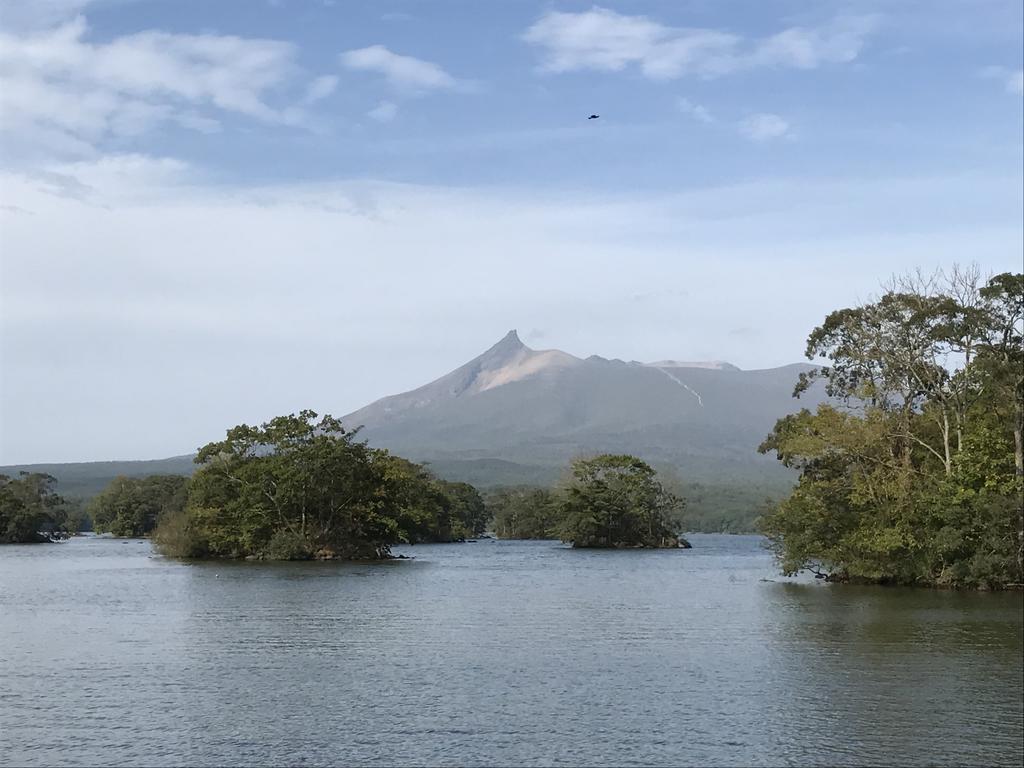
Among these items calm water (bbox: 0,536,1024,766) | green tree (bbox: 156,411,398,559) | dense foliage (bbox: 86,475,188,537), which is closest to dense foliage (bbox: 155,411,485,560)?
green tree (bbox: 156,411,398,559)

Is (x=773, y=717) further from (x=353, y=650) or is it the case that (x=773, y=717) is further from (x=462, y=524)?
(x=462, y=524)

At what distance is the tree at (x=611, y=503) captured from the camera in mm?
129375

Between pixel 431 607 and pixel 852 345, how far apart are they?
29.8 m

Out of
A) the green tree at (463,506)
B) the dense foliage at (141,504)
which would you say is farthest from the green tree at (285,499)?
the dense foliage at (141,504)

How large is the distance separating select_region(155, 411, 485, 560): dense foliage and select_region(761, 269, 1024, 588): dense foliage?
4107cm

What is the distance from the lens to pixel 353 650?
38031 millimetres

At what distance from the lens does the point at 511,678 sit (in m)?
32.0

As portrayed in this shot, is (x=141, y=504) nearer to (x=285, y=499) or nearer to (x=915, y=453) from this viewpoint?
(x=285, y=499)

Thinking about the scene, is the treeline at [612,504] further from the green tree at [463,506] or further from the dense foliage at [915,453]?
the dense foliage at [915,453]

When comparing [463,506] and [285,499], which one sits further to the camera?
[463,506]

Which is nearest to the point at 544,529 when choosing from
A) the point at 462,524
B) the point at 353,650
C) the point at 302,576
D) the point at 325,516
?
the point at 462,524

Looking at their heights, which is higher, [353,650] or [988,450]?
[988,450]

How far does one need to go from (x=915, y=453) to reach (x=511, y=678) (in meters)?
41.5

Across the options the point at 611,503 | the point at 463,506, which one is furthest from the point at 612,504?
the point at 463,506
